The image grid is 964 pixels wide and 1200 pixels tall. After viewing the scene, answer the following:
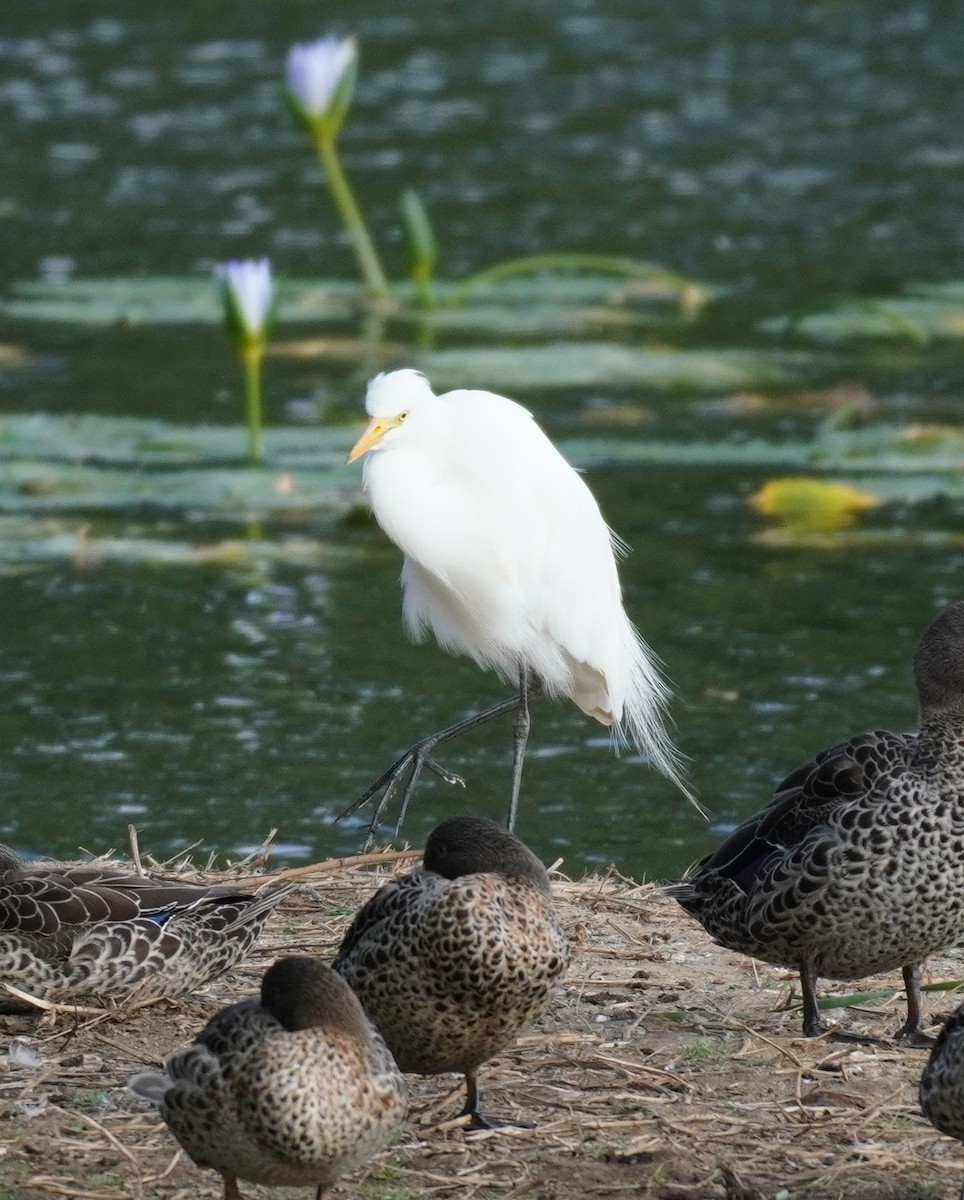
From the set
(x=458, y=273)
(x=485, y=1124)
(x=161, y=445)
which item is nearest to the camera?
(x=485, y=1124)

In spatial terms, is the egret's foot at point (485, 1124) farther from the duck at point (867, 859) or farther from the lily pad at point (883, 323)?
the lily pad at point (883, 323)

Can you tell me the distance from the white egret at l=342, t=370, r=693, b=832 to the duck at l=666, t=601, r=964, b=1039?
1.25 meters

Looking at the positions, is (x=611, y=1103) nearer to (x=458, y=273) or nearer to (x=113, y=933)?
(x=113, y=933)

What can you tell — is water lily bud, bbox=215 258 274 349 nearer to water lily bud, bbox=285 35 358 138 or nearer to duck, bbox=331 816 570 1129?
water lily bud, bbox=285 35 358 138

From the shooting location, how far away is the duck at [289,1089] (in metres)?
3.83

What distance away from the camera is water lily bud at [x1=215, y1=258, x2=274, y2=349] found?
9.30m

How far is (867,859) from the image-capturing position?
4719 millimetres

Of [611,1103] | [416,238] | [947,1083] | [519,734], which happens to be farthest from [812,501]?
[947,1083]

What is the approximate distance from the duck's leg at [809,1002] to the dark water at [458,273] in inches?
68.8

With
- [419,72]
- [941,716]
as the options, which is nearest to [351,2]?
[419,72]

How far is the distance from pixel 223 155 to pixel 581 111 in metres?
2.76

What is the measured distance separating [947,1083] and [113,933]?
187 cm

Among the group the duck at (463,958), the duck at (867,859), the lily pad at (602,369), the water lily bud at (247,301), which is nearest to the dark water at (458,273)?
the lily pad at (602,369)

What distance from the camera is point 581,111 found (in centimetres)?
1731
